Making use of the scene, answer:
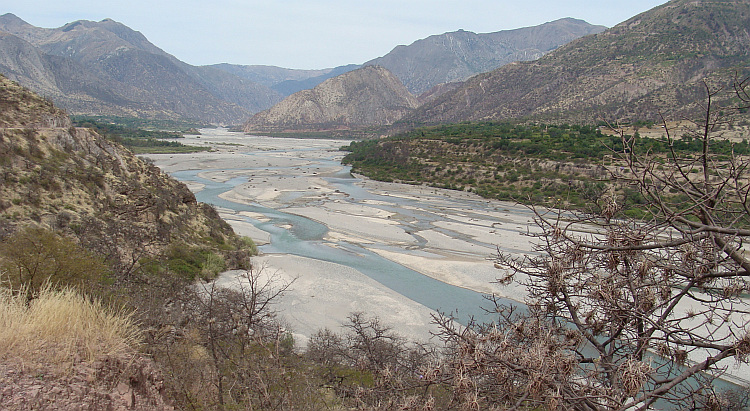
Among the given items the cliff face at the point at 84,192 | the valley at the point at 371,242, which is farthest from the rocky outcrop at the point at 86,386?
the cliff face at the point at 84,192

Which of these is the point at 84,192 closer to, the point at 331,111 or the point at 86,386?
the point at 86,386

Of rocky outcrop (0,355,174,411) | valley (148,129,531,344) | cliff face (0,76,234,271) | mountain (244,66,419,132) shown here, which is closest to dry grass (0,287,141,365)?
rocky outcrop (0,355,174,411)

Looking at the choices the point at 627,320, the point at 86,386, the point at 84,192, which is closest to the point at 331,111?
the point at 84,192

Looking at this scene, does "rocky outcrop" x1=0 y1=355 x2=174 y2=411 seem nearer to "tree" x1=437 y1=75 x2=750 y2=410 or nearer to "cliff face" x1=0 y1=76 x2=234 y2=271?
"tree" x1=437 y1=75 x2=750 y2=410

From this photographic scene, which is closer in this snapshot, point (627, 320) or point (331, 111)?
point (627, 320)

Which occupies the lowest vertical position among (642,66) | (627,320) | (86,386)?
(86,386)

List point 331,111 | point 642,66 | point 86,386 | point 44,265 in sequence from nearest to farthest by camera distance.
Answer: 1. point 86,386
2. point 44,265
3. point 642,66
4. point 331,111

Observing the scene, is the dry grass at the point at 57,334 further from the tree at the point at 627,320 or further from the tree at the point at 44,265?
the tree at the point at 627,320

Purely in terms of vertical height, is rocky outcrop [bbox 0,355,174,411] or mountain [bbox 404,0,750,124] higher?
mountain [bbox 404,0,750,124]
